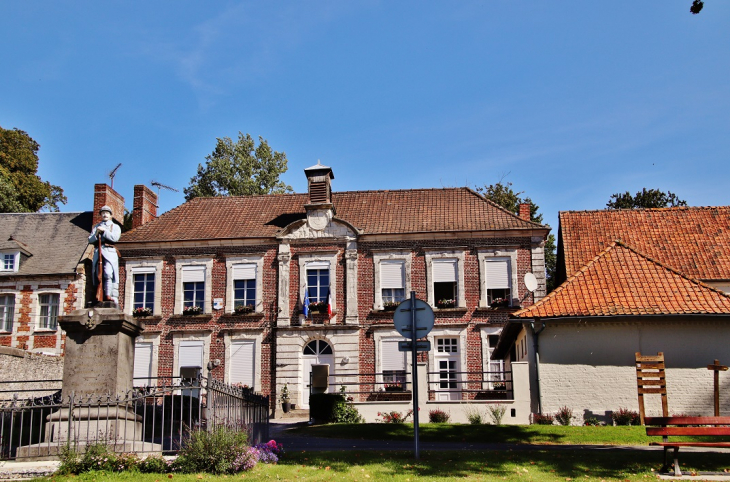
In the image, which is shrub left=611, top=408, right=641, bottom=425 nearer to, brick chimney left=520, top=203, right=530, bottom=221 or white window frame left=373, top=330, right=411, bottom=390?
white window frame left=373, top=330, right=411, bottom=390

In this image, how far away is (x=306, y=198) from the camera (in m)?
33.1

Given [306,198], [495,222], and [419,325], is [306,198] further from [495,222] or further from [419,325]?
[419,325]

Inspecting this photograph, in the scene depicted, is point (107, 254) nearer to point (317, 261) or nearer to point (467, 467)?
point (467, 467)

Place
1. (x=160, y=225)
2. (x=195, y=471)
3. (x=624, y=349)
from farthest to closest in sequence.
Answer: (x=160, y=225)
(x=624, y=349)
(x=195, y=471)

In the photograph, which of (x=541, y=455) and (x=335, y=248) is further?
(x=335, y=248)

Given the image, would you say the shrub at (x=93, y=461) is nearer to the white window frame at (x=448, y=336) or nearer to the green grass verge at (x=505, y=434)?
the green grass verge at (x=505, y=434)

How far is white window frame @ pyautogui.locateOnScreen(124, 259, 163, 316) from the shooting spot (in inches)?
1210

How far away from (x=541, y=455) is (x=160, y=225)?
22744 millimetres

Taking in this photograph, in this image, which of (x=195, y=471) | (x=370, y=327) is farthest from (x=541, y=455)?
(x=370, y=327)

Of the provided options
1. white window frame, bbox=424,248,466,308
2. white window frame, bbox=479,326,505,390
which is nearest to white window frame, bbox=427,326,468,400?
white window frame, bbox=479,326,505,390

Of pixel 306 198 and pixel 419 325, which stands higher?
pixel 306 198

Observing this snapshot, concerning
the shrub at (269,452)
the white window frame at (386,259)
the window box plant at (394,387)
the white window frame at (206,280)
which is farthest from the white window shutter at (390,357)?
the shrub at (269,452)

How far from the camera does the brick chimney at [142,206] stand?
33.6 m

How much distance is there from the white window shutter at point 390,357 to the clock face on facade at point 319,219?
5136 mm
